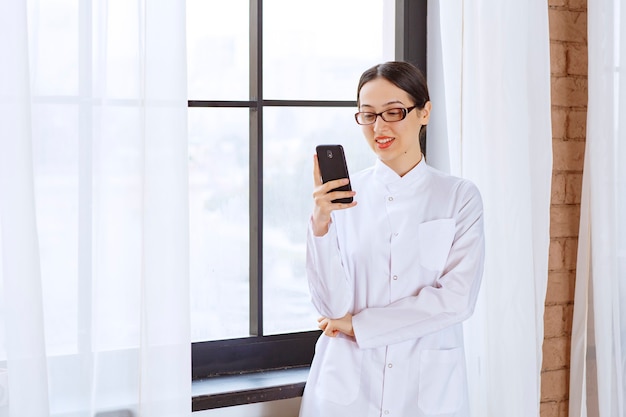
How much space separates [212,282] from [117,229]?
1.75 feet

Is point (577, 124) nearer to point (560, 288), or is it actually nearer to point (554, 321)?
point (560, 288)

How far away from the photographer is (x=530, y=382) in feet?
8.13

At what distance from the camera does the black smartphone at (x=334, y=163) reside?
77.0 inches

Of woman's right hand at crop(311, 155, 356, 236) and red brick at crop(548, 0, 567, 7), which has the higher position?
red brick at crop(548, 0, 567, 7)

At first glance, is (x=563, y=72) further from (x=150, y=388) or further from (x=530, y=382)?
(x=150, y=388)

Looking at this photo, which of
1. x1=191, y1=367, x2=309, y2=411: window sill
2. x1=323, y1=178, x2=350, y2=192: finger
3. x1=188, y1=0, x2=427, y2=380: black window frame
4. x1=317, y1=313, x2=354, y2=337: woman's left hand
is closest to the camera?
x1=323, y1=178, x2=350, y2=192: finger

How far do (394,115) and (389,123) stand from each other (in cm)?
2

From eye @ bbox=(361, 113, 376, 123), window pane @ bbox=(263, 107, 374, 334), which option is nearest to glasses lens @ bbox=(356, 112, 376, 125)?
eye @ bbox=(361, 113, 376, 123)

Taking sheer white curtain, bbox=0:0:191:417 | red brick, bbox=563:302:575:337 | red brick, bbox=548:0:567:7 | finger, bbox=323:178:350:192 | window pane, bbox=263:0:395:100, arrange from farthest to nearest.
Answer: red brick, bbox=563:302:575:337, red brick, bbox=548:0:567:7, window pane, bbox=263:0:395:100, finger, bbox=323:178:350:192, sheer white curtain, bbox=0:0:191:417

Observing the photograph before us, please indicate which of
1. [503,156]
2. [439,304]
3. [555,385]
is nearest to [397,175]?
[439,304]

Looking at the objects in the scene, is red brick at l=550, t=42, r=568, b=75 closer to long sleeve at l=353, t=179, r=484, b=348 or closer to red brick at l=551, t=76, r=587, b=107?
red brick at l=551, t=76, r=587, b=107

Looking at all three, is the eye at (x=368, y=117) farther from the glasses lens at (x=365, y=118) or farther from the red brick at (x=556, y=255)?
the red brick at (x=556, y=255)

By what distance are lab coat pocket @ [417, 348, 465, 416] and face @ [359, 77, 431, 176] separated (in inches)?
19.1

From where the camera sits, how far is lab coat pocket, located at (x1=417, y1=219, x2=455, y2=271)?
6.73 feet
